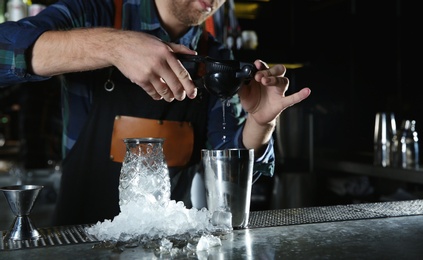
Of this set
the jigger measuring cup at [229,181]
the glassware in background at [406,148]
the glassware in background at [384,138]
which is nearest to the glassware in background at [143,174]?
the jigger measuring cup at [229,181]

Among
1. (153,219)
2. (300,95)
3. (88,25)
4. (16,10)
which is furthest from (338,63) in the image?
(153,219)

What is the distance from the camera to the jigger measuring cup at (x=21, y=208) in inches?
45.2

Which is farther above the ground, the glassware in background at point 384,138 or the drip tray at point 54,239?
the glassware in background at point 384,138

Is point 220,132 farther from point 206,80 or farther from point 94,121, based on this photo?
point 206,80

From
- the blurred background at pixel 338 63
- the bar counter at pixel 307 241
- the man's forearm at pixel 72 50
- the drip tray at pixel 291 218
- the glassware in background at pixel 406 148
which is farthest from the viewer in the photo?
the blurred background at pixel 338 63

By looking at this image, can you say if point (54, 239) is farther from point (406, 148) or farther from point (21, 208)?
point (406, 148)

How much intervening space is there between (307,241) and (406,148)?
7.28 feet

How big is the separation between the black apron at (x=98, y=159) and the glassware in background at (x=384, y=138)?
1.74 metres

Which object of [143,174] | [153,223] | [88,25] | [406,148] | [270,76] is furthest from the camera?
[406,148]

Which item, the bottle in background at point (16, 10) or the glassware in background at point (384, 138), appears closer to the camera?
the bottle in background at point (16, 10)

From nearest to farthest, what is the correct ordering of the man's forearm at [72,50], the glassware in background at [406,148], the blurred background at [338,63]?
the man's forearm at [72,50], the glassware in background at [406,148], the blurred background at [338,63]

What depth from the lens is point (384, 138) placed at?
333cm

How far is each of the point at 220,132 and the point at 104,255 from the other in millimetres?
1125

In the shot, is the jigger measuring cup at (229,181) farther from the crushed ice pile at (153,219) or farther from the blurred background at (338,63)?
the blurred background at (338,63)
